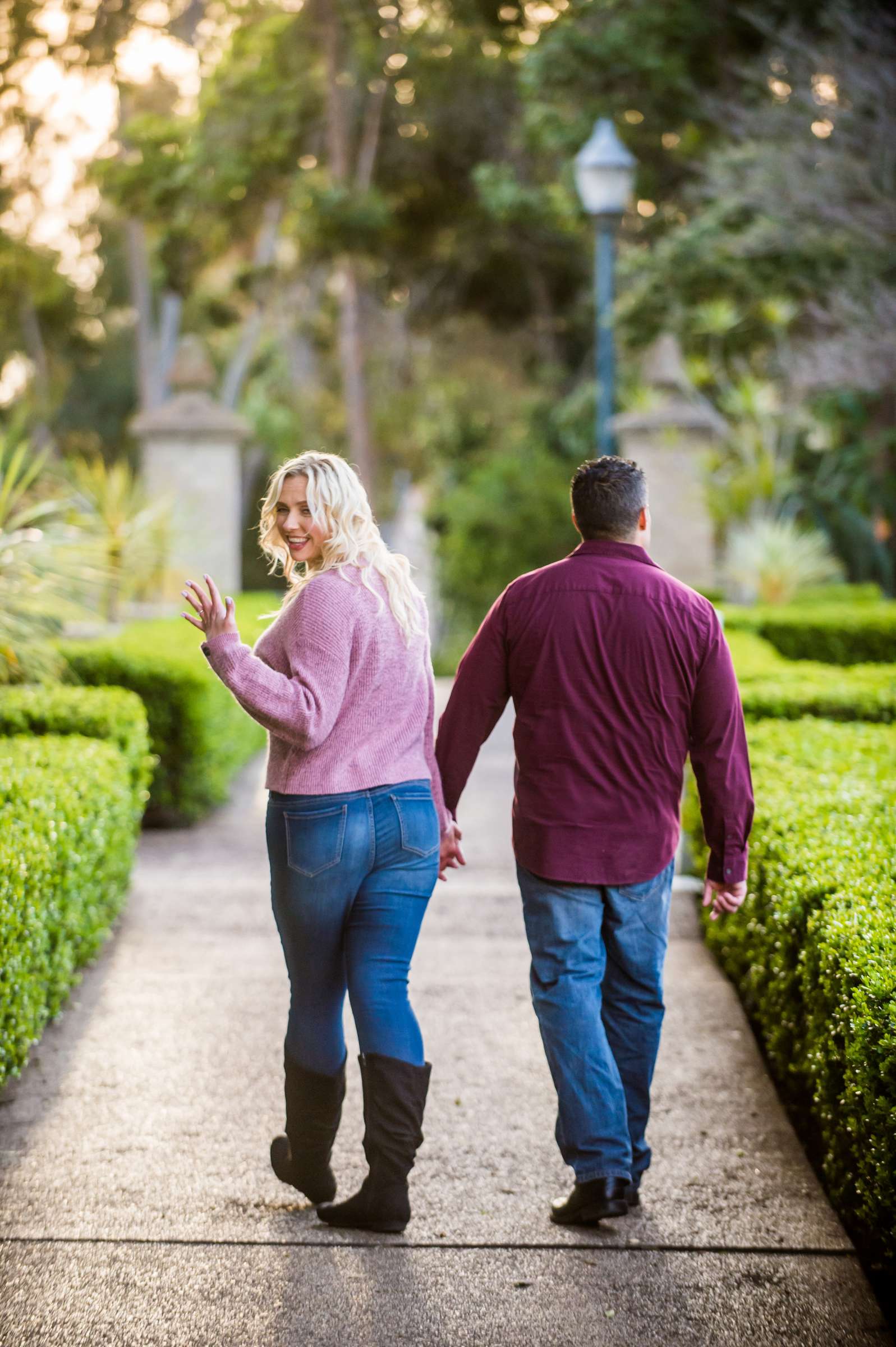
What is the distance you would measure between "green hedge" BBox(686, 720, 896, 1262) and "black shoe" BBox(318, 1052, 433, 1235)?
1.02 m

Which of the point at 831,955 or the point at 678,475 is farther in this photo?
the point at 678,475

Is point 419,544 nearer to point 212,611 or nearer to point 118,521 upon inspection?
point 118,521

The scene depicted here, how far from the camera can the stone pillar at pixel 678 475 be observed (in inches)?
558

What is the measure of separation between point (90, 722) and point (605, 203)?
7564mm

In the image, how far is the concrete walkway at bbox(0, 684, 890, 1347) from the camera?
2.97 meters

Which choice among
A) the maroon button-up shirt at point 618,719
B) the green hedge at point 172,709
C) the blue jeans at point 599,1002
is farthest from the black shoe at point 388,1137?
the green hedge at point 172,709

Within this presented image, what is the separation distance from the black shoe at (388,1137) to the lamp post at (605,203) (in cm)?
851

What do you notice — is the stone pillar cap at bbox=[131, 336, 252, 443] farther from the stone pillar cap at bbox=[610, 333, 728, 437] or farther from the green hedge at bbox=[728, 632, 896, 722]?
the green hedge at bbox=[728, 632, 896, 722]

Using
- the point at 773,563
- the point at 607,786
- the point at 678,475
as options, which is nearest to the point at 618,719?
the point at 607,786

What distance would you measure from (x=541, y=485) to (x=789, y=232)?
7.04m

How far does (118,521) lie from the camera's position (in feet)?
33.2

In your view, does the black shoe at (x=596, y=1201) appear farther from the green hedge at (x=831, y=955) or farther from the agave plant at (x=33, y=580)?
the agave plant at (x=33, y=580)

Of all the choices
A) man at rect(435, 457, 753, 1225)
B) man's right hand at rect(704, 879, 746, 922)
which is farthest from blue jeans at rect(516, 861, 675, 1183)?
man's right hand at rect(704, 879, 746, 922)

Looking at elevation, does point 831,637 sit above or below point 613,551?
below
